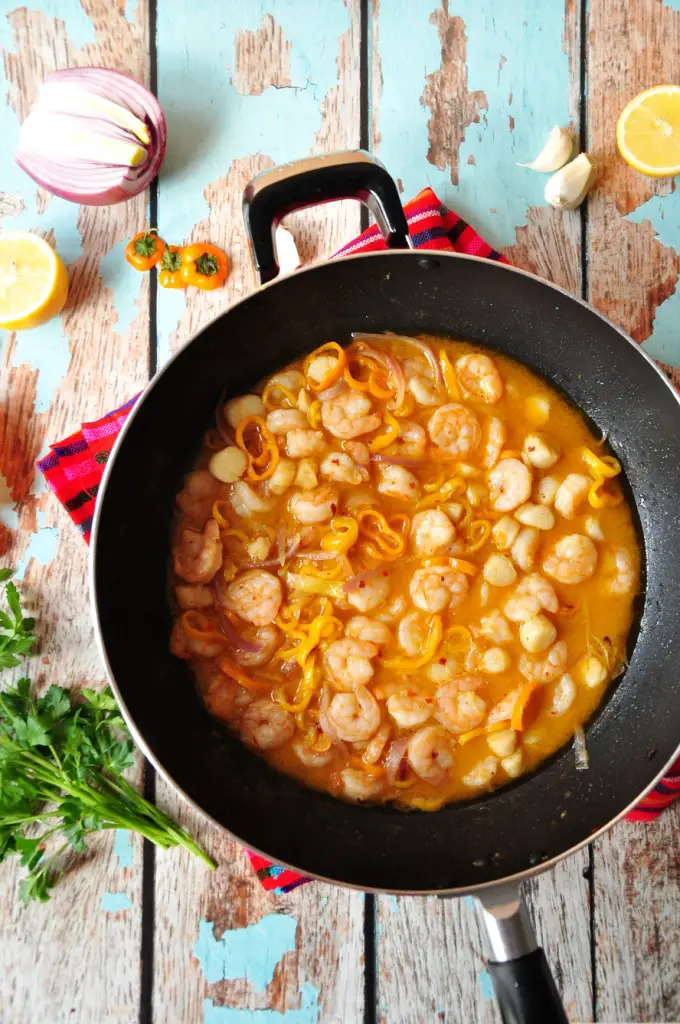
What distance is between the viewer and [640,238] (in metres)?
2.80

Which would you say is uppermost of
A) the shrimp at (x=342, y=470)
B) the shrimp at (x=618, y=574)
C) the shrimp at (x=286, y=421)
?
the shrimp at (x=286, y=421)

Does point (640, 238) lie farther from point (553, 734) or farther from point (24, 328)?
point (24, 328)

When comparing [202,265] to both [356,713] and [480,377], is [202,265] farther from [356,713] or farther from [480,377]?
[356,713]

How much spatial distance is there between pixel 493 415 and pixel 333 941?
1713 mm

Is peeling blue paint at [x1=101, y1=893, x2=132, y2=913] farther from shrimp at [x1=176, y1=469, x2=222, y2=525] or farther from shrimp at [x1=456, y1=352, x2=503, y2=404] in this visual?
shrimp at [x1=456, y1=352, x2=503, y2=404]

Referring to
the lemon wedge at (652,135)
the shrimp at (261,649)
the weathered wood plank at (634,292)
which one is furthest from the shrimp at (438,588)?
the lemon wedge at (652,135)

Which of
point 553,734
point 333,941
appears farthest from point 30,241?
point 333,941

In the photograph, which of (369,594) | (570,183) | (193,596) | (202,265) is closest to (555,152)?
(570,183)

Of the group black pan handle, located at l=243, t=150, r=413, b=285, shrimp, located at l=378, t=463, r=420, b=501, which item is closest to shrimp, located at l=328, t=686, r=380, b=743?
shrimp, located at l=378, t=463, r=420, b=501

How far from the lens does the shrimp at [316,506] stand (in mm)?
2457

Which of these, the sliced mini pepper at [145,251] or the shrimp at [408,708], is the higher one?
the sliced mini pepper at [145,251]

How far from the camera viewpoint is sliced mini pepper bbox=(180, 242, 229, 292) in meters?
2.71

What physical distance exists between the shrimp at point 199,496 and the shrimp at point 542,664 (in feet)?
3.38

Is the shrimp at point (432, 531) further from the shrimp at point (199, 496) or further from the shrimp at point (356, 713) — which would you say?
the shrimp at point (199, 496)
